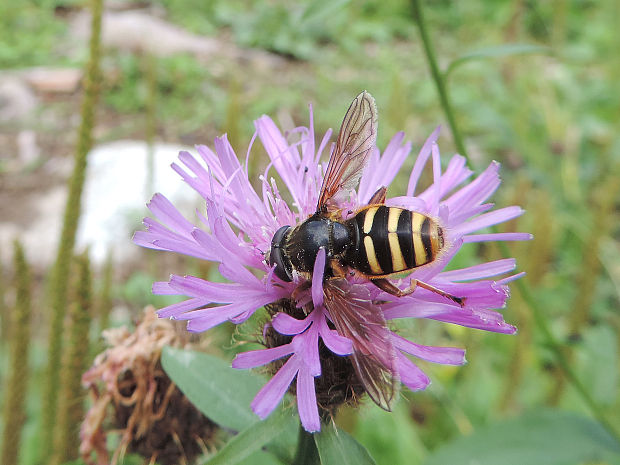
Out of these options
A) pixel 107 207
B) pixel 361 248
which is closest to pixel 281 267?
pixel 361 248

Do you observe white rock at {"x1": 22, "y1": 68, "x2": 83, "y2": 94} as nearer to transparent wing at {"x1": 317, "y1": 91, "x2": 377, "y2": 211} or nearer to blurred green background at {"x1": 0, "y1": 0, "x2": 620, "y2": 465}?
blurred green background at {"x1": 0, "y1": 0, "x2": 620, "y2": 465}

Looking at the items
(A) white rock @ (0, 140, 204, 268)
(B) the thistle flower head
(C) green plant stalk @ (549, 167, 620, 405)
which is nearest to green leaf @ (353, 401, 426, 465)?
(C) green plant stalk @ (549, 167, 620, 405)

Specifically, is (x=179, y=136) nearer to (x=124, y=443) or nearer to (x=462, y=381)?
(x=462, y=381)

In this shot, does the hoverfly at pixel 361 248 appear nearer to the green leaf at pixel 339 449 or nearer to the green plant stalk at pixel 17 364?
the green leaf at pixel 339 449

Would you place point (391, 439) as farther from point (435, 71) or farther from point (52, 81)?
point (52, 81)

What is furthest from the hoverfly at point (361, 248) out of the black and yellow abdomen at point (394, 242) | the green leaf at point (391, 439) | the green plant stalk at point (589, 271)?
the green leaf at point (391, 439)
